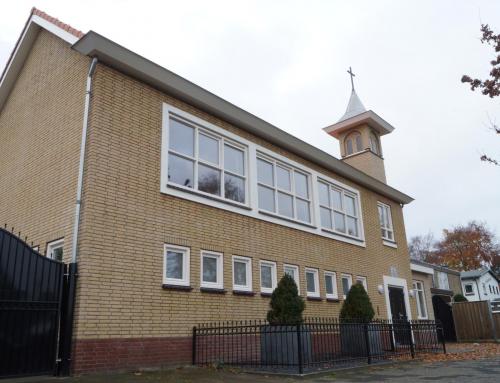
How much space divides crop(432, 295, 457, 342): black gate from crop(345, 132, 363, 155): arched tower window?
9.43 meters

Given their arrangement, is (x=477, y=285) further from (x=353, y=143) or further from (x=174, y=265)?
(x=174, y=265)

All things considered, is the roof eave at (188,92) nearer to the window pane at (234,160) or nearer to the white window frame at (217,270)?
the window pane at (234,160)

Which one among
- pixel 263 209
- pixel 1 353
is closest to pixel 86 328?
pixel 1 353

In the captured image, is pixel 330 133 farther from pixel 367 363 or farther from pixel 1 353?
pixel 1 353

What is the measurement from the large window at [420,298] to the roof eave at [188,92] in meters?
9.05

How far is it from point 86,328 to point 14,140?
6815mm

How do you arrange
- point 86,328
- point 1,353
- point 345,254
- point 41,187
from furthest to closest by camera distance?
point 345,254
point 41,187
point 86,328
point 1,353

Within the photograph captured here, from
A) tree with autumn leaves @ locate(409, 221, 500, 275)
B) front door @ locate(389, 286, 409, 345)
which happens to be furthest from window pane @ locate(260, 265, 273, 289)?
tree with autumn leaves @ locate(409, 221, 500, 275)

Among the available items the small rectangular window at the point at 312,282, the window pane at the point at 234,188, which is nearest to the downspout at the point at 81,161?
the window pane at the point at 234,188

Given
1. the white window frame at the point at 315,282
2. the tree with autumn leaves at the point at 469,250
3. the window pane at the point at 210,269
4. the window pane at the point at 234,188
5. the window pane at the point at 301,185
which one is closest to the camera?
the window pane at the point at 210,269

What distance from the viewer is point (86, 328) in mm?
8688

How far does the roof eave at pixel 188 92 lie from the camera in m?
10.3

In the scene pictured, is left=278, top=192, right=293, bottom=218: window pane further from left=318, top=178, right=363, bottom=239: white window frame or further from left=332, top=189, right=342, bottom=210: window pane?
left=332, top=189, right=342, bottom=210: window pane

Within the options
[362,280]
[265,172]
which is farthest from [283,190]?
[362,280]
